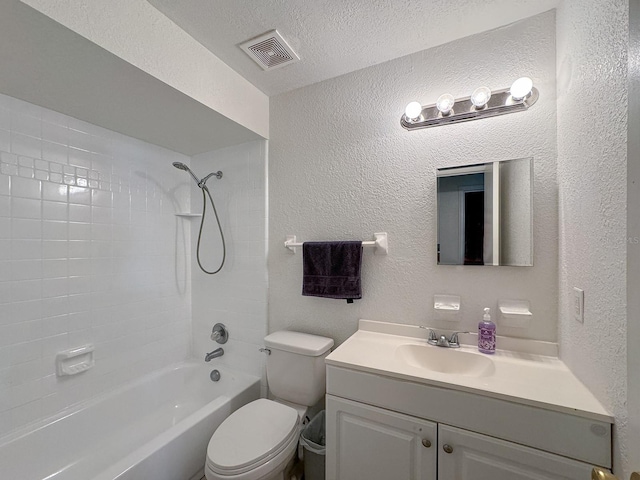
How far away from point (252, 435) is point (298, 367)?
0.39 m

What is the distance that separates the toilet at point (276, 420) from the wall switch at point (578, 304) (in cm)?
113

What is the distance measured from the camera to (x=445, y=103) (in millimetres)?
1330

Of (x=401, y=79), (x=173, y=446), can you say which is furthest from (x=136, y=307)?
(x=401, y=79)

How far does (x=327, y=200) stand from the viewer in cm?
172

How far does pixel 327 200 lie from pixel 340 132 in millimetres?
436

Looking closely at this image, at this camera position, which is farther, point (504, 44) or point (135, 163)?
point (135, 163)

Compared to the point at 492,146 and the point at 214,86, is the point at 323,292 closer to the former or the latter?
the point at 492,146

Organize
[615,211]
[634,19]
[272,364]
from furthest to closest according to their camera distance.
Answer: [272,364] < [615,211] < [634,19]

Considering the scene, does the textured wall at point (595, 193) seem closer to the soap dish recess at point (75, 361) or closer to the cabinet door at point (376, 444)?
the cabinet door at point (376, 444)

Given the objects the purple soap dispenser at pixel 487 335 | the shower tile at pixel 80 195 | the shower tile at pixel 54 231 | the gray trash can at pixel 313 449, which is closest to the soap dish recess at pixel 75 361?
the shower tile at pixel 54 231

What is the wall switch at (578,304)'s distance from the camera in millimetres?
964

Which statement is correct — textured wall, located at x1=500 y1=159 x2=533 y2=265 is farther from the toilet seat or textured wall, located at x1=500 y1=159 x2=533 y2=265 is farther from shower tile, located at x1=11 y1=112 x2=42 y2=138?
shower tile, located at x1=11 y1=112 x2=42 y2=138

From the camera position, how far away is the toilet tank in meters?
1.51

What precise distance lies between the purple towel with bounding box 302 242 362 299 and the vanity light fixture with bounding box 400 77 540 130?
74cm
